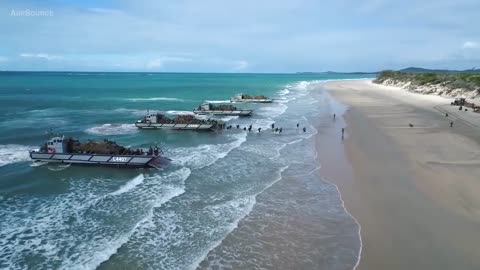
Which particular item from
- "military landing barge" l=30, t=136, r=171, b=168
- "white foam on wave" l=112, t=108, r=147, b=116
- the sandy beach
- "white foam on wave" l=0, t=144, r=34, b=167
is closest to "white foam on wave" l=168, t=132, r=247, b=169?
"military landing barge" l=30, t=136, r=171, b=168

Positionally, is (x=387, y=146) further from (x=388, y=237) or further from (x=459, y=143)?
(x=388, y=237)

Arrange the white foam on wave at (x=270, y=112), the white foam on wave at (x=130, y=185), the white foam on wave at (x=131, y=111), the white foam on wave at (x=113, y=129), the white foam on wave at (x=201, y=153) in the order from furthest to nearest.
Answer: the white foam on wave at (x=131, y=111) → the white foam on wave at (x=270, y=112) → the white foam on wave at (x=113, y=129) → the white foam on wave at (x=201, y=153) → the white foam on wave at (x=130, y=185)

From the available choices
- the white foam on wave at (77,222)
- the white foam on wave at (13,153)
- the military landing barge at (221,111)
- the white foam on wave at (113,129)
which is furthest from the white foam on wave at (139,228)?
the military landing barge at (221,111)

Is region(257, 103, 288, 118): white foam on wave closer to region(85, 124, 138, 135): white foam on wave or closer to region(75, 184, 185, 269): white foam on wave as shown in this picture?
region(85, 124, 138, 135): white foam on wave

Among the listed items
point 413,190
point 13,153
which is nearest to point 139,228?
point 413,190

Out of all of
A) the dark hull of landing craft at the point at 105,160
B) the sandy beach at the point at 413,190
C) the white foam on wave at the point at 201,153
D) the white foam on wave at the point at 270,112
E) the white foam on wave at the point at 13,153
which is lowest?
the white foam on wave at the point at 270,112

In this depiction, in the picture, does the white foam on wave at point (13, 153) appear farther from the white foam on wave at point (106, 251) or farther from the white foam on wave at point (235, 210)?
the white foam on wave at point (235, 210)

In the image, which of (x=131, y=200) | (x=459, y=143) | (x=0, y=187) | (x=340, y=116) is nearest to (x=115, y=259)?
(x=131, y=200)
